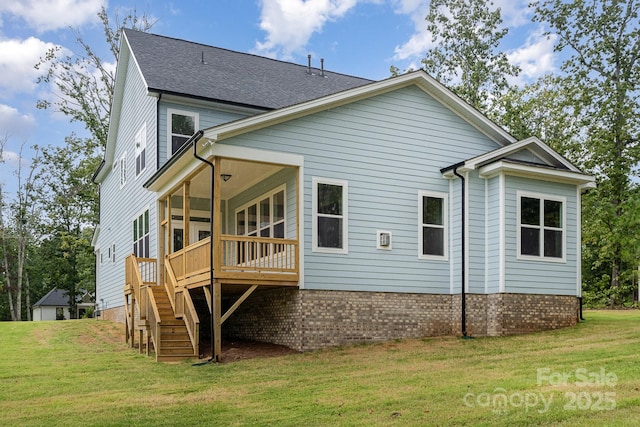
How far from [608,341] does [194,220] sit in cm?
1105

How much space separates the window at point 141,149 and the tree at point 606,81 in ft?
56.0

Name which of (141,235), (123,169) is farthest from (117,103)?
(141,235)

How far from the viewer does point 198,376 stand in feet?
35.3

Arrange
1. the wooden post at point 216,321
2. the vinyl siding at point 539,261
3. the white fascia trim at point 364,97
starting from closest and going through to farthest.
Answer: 1. the wooden post at point 216,321
2. the white fascia trim at point 364,97
3. the vinyl siding at point 539,261

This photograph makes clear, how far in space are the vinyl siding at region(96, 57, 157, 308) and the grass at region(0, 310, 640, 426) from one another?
18.9 feet

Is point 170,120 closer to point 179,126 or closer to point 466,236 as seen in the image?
point 179,126

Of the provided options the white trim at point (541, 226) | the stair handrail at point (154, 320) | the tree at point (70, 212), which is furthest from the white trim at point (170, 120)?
the tree at point (70, 212)

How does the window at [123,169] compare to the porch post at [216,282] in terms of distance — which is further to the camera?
the window at [123,169]

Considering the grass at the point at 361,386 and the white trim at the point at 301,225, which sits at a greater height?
the white trim at the point at 301,225

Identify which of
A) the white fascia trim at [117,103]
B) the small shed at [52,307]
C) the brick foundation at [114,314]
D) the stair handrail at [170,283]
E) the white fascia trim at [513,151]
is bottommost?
the small shed at [52,307]

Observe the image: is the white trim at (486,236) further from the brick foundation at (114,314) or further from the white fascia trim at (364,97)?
the brick foundation at (114,314)

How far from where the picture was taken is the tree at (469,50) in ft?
95.2

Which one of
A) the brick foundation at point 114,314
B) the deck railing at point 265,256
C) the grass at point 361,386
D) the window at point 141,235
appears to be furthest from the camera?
the brick foundation at point 114,314

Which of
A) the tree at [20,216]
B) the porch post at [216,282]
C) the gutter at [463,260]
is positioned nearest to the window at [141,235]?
the porch post at [216,282]
